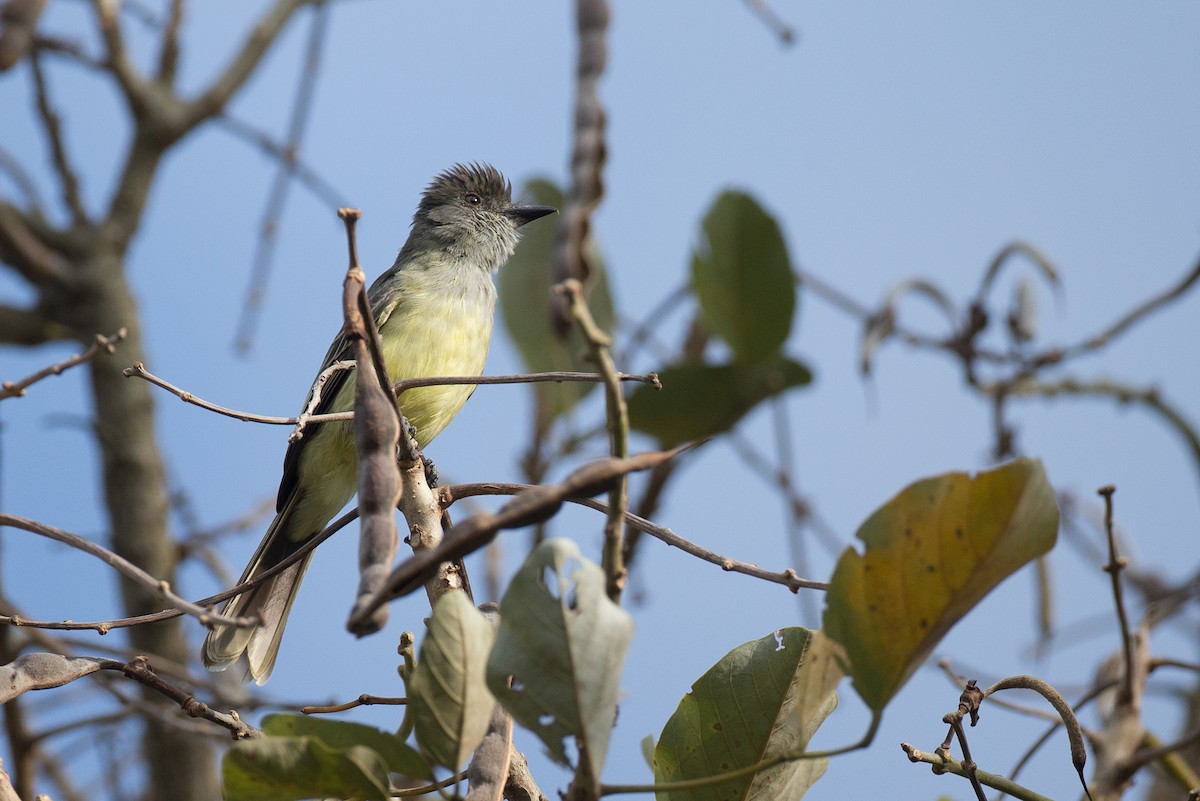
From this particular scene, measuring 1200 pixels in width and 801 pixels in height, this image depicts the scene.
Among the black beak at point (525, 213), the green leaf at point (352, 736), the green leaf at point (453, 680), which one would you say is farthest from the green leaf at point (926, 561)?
the black beak at point (525, 213)

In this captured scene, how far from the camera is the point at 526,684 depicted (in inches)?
54.6

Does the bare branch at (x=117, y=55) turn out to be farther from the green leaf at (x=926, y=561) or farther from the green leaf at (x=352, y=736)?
the green leaf at (x=926, y=561)

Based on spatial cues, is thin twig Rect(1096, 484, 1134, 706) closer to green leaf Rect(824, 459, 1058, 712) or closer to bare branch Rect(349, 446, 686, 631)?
green leaf Rect(824, 459, 1058, 712)

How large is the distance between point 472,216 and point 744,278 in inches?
109

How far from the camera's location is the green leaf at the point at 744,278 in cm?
297

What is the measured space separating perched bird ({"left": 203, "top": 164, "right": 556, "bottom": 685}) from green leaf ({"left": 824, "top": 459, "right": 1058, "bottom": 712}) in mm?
2611

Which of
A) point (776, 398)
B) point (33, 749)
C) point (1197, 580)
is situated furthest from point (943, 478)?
point (33, 749)

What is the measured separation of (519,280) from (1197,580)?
104 inches

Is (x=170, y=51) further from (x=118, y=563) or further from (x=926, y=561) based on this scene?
(x=926, y=561)

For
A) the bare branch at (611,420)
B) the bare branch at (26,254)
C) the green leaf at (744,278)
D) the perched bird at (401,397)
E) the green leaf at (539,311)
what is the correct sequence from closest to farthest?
1. the bare branch at (611,420)
2. the green leaf at (744,278)
3. the perched bird at (401,397)
4. the green leaf at (539,311)
5. the bare branch at (26,254)

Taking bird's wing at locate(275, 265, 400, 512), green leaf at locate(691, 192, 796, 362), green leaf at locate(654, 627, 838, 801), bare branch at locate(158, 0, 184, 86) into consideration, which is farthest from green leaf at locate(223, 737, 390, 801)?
bare branch at locate(158, 0, 184, 86)

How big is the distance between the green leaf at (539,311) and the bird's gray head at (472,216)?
186 millimetres

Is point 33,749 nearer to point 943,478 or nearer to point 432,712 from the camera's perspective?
point 432,712

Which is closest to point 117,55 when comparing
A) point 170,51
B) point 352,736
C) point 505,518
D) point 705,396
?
point 170,51
